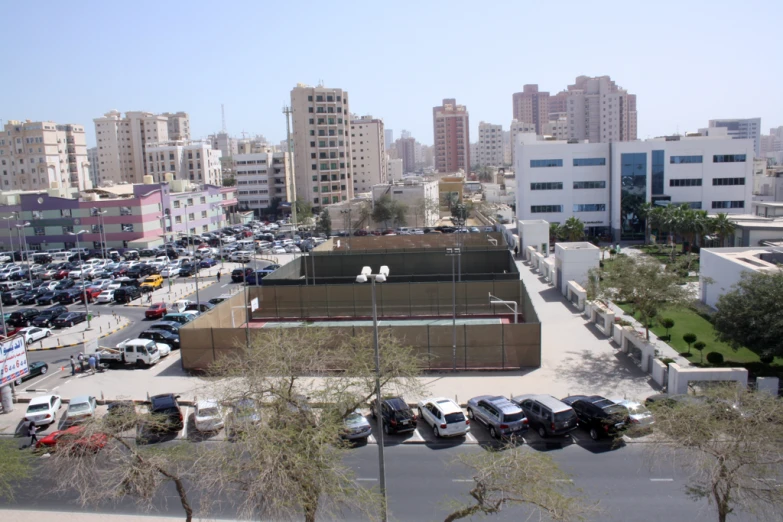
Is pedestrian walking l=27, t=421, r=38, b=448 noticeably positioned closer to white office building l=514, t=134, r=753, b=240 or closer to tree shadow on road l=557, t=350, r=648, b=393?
tree shadow on road l=557, t=350, r=648, b=393

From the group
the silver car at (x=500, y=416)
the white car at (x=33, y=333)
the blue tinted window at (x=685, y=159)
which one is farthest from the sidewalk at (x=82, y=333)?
the blue tinted window at (x=685, y=159)

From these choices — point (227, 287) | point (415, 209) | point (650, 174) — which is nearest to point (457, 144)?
point (415, 209)

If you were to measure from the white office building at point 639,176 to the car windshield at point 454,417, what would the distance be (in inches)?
1877

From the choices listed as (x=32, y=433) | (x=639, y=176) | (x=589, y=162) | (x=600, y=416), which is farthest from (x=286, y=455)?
(x=589, y=162)

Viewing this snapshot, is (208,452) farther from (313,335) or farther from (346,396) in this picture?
(313,335)

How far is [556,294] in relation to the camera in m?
39.1

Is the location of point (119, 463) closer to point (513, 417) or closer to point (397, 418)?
point (397, 418)

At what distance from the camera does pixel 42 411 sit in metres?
21.3

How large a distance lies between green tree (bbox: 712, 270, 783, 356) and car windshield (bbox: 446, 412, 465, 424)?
1028 cm

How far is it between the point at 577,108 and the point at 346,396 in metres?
162

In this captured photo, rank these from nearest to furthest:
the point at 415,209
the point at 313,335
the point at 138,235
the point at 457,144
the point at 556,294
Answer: the point at 313,335 < the point at 556,294 < the point at 138,235 < the point at 415,209 < the point at 457,144

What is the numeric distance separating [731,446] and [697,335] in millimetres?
19200

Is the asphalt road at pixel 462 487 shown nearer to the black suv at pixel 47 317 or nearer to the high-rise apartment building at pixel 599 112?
the black suv at pixel 47 317

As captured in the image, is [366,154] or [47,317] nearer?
[47,317]
